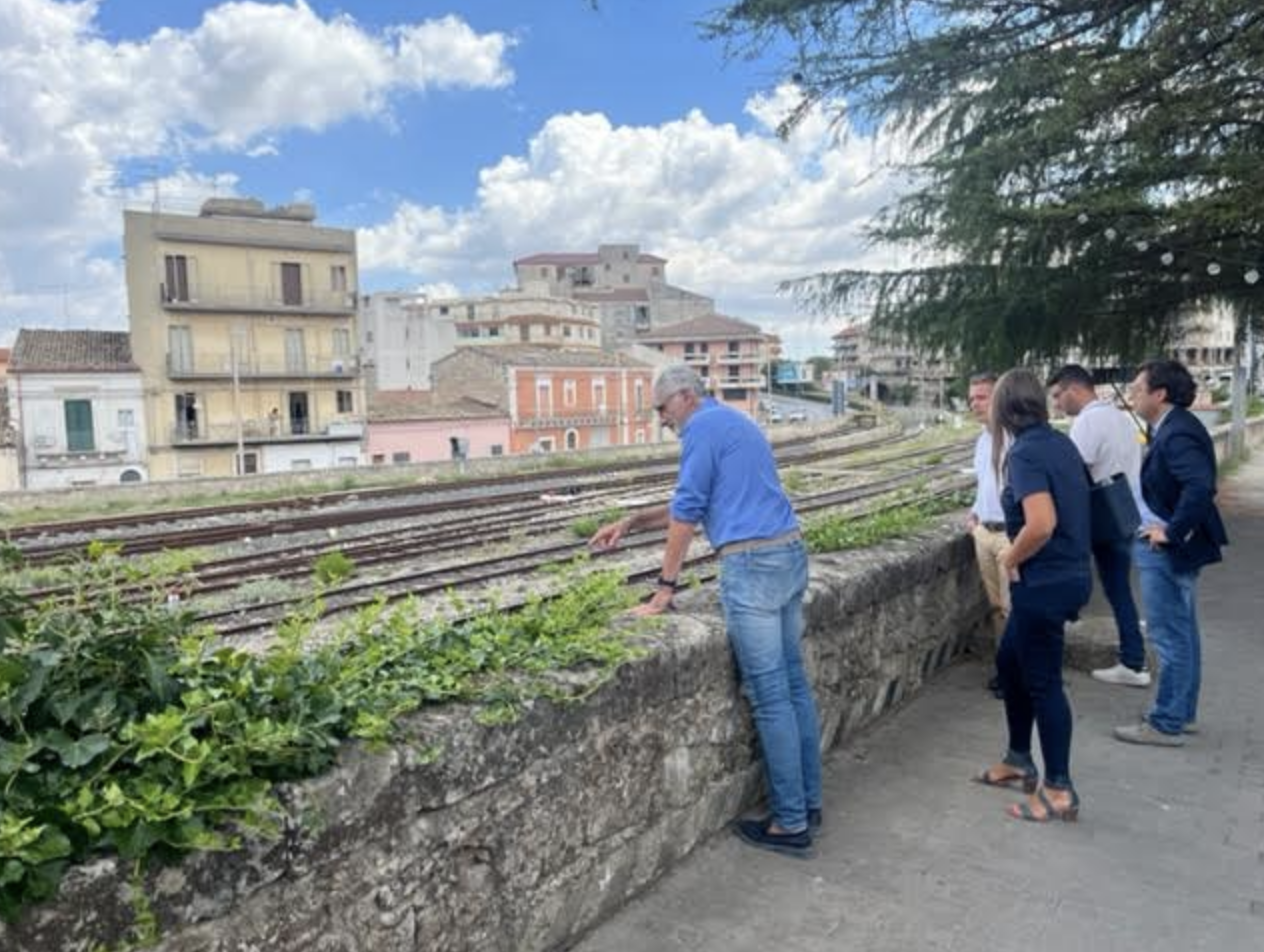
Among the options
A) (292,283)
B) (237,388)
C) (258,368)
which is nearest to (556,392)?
(292,283)

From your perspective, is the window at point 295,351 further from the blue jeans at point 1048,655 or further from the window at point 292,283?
the blue jeans at point 1048,655

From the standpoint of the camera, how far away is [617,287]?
117500 millimetres

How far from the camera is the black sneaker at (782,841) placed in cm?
344

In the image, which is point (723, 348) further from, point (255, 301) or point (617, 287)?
point (255, 301)

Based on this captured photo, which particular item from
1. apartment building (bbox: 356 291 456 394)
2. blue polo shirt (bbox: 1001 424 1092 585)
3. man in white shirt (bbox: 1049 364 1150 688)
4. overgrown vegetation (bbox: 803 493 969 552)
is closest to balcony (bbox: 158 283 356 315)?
apartment building (bbox: 356 291 456 394)

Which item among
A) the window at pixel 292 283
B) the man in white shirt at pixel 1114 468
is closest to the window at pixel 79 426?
the window at pixel 292 283

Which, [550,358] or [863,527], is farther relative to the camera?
[550,358]

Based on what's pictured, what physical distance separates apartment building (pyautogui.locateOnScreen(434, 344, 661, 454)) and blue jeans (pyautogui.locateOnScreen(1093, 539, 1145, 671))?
43372mm

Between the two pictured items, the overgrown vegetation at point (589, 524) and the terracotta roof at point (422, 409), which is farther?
the terracotta roof at point (422, 409)

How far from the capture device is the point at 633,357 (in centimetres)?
6038

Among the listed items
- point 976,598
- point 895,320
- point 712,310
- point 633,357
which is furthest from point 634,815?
point 712,310

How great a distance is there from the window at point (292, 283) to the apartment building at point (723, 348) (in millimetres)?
38921

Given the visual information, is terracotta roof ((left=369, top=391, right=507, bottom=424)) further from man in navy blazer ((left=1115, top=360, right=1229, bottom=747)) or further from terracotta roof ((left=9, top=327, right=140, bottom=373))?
man in navy blazer ((left=1115, top=360, right=1229, bottom=747))

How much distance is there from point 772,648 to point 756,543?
38 cm
